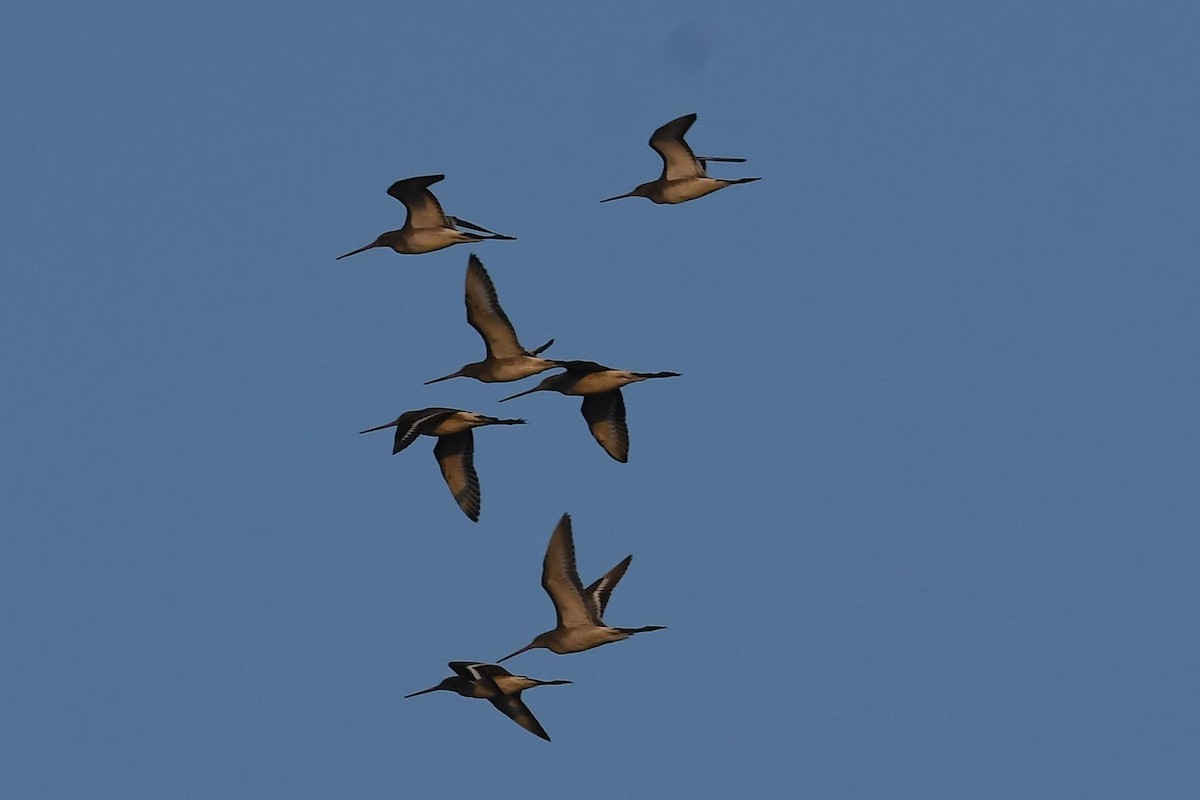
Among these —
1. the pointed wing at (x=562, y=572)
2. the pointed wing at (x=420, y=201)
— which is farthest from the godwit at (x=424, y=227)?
the pointed wing at (x=562, y=572)

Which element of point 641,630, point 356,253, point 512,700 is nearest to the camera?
point 641,630

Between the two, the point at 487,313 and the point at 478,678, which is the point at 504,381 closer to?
the point at 487,313

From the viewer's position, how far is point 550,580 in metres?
33.8

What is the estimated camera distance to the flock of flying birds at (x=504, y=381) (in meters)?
34.6

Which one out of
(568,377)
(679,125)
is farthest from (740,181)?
(568,377)

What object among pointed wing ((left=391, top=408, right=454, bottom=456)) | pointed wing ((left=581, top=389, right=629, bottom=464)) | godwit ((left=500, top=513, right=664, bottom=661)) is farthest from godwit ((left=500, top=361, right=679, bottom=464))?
godwit ((left=500, top=513, right=664, bottom=661))

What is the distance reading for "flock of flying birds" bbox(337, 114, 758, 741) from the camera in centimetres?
3462

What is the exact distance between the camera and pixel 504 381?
37.0m

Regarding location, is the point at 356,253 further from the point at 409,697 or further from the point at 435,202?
the point at 409,697

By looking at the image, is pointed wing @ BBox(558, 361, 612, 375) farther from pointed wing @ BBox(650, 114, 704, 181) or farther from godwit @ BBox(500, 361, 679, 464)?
pointed wing @ BBox(650, 114, 704, 181)

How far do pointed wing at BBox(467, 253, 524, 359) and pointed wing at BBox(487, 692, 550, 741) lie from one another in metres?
5.08

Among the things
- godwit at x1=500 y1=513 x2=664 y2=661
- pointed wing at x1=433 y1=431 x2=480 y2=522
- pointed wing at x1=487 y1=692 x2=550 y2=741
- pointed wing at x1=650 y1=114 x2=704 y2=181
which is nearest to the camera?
godwit at x1=500 y1=513 x2=664 y2=661

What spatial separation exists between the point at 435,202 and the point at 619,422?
4.36 metres

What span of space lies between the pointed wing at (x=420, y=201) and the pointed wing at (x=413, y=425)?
2829 millimetres
